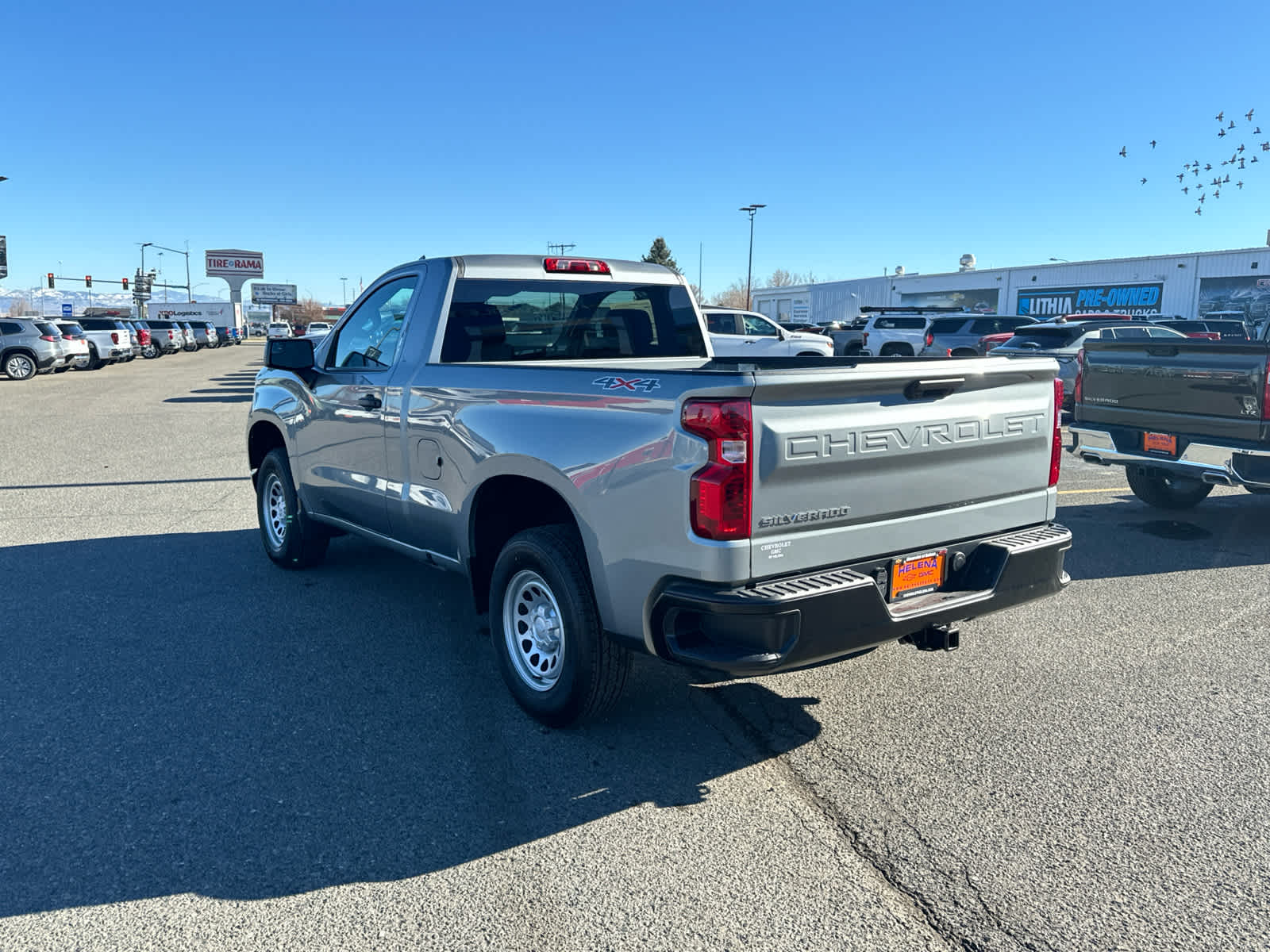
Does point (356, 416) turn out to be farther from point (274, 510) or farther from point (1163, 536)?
point (1163, 536)

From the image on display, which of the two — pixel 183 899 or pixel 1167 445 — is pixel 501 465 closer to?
pixel 183 899

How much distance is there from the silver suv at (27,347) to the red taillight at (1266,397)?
30.9m

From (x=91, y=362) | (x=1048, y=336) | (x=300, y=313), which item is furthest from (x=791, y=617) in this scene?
(x=300, y=313)

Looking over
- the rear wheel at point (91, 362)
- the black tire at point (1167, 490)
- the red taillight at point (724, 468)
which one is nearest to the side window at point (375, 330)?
the red taillight at point (724, 468)

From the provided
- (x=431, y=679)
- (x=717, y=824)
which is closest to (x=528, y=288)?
(x=431, y=679)

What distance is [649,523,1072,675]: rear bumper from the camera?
3.21 meters

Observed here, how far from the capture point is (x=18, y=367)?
28234mm

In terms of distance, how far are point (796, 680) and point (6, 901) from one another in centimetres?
319

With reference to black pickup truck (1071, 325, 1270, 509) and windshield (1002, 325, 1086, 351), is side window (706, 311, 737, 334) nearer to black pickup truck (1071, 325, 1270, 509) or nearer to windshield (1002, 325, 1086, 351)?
windshield (1002, 325, 1086, 351)

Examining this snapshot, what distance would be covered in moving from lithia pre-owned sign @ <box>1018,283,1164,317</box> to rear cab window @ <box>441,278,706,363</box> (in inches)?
1576

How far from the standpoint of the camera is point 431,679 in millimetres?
4605

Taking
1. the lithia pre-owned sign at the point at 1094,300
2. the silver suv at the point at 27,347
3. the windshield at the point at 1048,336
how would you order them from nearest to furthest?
the windshield at the point at 1048,336 < the silver suv at the point at 27,347 < the lithia pre-owned sign at the point at 1094,300

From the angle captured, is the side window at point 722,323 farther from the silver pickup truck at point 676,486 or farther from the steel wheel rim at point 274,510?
the silver pickup truck at point 676,486

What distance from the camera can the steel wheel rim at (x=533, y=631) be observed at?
4035 mm
